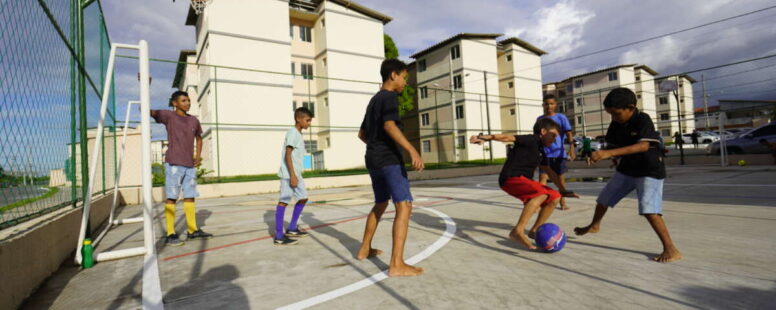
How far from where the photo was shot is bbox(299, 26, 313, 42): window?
89.0 feet

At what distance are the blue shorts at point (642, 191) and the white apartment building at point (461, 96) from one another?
25.9m

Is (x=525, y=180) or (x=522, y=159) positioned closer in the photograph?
(x=525, y=180)

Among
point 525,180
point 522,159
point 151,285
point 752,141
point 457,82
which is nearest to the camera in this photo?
point 151,285

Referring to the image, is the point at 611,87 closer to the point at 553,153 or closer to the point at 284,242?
the point at 553,153

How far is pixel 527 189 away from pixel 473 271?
1.29 metres

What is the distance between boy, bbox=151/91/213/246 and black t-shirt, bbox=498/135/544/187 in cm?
379

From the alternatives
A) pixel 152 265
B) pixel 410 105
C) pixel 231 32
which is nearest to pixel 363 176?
pixel 152 265

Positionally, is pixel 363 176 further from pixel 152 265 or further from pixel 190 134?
pixel 152 265

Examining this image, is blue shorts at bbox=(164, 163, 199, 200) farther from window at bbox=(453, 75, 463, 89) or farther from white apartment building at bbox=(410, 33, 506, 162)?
window at bbox=(453, 75, 463, 89)

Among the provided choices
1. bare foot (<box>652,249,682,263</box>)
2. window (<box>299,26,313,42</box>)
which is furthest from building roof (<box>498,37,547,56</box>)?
bare foot (<box>652,249,682,263</box>)

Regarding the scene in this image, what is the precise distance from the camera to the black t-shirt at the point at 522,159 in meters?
3.82

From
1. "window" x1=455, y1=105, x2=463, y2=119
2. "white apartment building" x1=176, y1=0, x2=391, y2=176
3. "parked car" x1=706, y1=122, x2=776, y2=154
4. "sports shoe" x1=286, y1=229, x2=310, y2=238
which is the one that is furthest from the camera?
"window" x1=455, y1=105, x2=463, y2=119

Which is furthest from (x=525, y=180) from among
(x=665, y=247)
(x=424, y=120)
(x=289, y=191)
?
(x=424, y=120)

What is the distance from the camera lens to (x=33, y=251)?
9.38 feet
